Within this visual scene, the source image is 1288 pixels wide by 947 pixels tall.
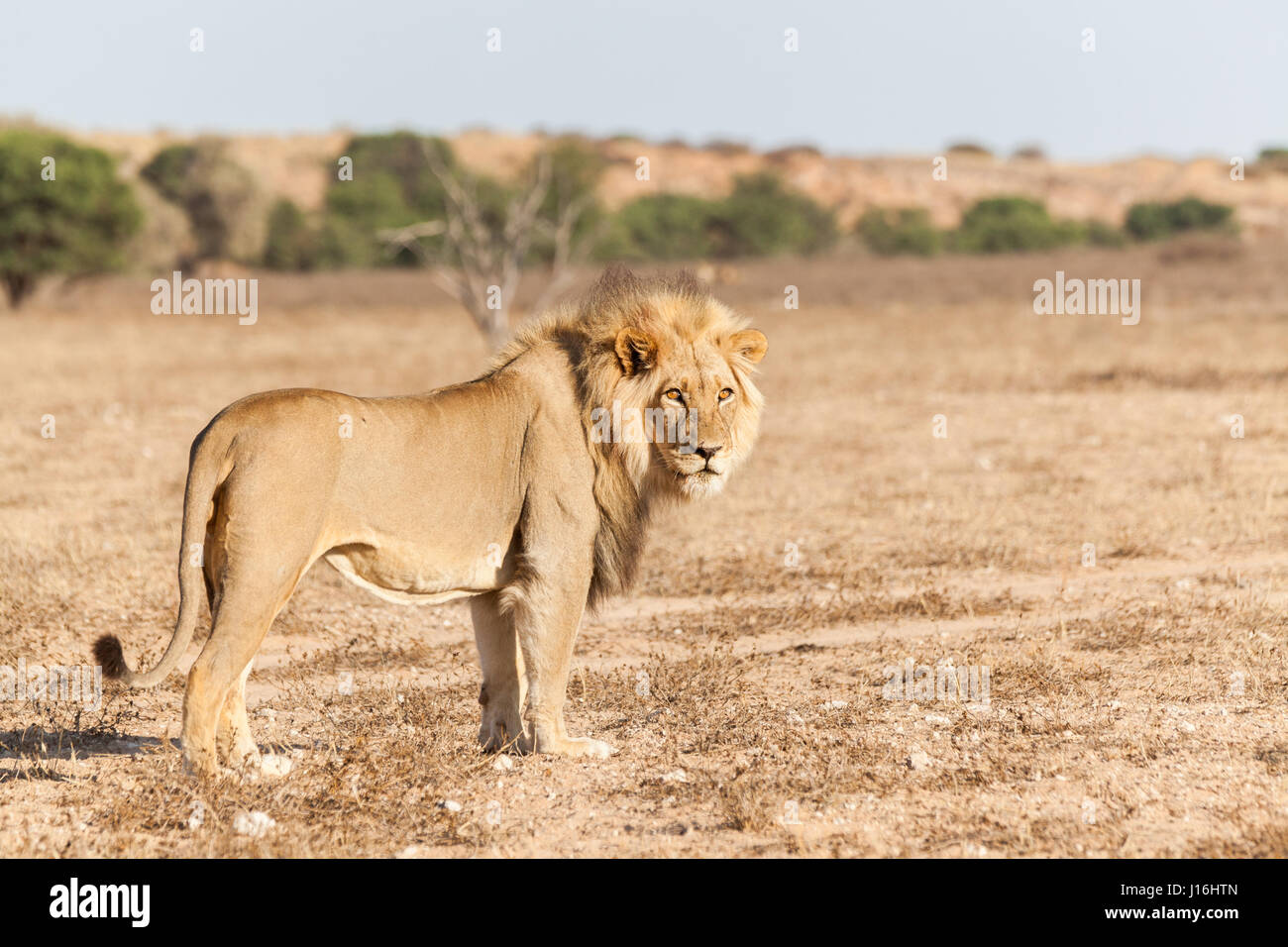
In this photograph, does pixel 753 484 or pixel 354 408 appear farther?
pixel 753 484

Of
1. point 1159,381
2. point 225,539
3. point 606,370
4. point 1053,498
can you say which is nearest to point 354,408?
point 225,539

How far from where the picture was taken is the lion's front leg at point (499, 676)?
5.86m

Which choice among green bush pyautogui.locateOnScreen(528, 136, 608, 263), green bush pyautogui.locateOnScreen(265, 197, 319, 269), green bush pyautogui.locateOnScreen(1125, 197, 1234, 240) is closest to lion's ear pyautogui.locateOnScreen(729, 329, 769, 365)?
green bush pyautogui.locateOnScreen(528, 136, 608, 263)

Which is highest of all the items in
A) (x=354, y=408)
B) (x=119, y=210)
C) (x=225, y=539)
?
(x=119, y=210)

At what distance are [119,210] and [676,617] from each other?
37934mm

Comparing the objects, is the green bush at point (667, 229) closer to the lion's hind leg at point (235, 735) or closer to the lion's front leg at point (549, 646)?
the lion's front leg at point (549, 646)

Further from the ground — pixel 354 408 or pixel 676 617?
pixel 354 408

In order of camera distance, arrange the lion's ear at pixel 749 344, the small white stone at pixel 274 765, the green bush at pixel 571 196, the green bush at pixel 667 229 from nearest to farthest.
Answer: the small white stone at pixel 274 765 < the lion's ear at pixel 749 344 < the green bush at pixel 571 196 < the green bush at pixel 667 229

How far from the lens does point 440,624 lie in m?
8.38

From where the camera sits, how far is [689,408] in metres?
5.58

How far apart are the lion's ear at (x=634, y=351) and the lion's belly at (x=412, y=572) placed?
2.93 ft

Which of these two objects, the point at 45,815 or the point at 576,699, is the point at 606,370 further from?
the point at 45,815

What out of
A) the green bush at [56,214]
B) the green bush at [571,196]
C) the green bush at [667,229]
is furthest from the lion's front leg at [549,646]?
the green bush at [667,229]

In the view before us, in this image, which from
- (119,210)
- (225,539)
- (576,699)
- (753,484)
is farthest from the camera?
(119,210)
